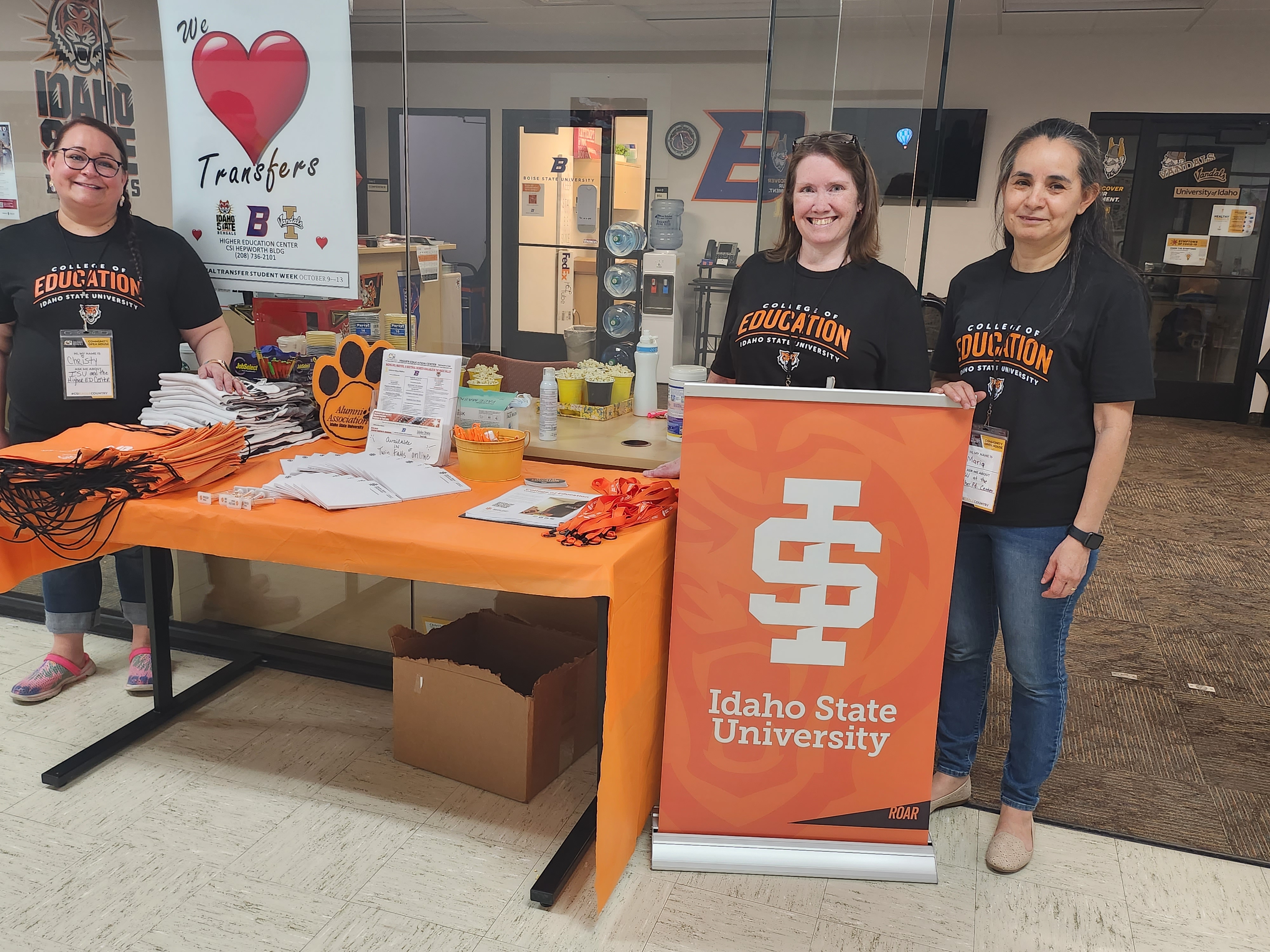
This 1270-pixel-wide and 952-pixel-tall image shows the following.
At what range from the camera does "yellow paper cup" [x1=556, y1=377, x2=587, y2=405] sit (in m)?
2.85

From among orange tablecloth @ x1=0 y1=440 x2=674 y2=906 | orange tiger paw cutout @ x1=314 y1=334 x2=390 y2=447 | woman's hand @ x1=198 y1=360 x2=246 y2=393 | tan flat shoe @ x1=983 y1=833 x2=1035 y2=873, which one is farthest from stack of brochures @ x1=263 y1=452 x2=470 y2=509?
tan flat shoe @ x1=983 y1=833 x2=1035 y2=873

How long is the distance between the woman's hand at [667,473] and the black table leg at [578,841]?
0.41 metres

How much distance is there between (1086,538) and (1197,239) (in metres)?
7.21

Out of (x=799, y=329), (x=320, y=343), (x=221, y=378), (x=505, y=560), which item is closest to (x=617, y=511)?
(x=505, y=560)

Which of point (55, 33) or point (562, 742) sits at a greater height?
point (55, 33)

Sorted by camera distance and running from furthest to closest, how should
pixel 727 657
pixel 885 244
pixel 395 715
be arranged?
pixel 885 244
pixel 395 715
pixel 727 657

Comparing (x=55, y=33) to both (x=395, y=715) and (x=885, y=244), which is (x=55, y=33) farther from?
(x=885, y=244)

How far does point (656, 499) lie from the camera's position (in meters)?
2.09

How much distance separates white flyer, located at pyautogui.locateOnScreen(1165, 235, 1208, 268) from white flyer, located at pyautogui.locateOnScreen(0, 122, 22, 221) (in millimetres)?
8045

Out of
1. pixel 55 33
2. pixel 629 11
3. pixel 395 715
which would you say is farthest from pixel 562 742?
pixel 629 11

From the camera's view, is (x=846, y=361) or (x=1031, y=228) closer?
(x=1031, y=228)

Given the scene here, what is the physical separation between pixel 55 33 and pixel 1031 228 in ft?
10.0

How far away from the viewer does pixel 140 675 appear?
2816 mm

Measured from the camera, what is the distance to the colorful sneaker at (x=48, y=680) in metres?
2.72
